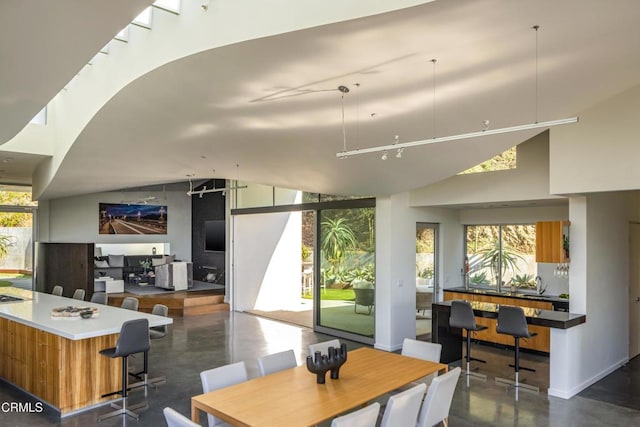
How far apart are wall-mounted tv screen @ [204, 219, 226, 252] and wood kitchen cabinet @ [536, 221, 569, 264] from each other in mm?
9424

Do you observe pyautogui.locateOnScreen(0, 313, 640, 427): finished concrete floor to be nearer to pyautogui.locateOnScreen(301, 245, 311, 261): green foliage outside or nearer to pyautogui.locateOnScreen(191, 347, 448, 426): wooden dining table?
pyautogui.locateOnScreen(191, 347, 448, 426): wooden dining table

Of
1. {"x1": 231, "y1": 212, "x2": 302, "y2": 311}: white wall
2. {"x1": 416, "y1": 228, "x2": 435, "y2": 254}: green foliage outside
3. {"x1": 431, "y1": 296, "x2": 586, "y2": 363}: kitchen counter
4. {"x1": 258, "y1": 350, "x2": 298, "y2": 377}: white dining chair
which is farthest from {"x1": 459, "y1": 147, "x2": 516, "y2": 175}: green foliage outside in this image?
{"x1": 231, "y1": 212, "x2": 302, "y2": 311}: white wall

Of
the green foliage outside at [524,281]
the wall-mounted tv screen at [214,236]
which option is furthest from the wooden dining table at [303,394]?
the wall-mounted tv screen at [214,236]

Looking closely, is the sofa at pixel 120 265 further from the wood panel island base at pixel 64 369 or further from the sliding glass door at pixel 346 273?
the wood panel island base at pixel 64 369

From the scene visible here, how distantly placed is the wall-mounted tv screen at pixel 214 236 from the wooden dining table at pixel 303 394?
32.6 feet

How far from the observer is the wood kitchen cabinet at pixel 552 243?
589 centimetres

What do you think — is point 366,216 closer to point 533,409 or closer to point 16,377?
point 533,409

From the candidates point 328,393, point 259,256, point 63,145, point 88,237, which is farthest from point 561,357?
point 88,237

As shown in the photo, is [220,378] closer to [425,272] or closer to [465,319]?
[465,319]

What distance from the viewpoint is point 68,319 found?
5324 mm

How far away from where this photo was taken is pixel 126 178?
29.9 ft

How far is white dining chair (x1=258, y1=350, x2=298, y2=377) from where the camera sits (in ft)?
13.2

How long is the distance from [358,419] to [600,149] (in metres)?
4.34

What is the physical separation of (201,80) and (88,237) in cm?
1215
